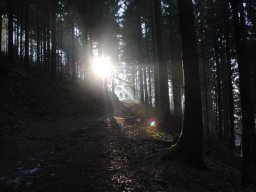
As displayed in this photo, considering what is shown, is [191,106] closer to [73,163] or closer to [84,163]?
[84,163]

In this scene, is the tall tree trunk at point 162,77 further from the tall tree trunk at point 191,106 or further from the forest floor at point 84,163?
the tall tree trunk at point 191,106

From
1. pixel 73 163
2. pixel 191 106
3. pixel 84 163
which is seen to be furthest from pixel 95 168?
pixel 191 106

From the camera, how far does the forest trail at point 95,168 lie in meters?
6.24

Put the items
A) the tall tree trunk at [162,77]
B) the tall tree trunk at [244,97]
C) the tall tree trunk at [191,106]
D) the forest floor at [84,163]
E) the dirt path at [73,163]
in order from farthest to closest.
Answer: the tall tree trunk at [162,77], the tall tree trunk at [191,106], the tall tree trunk at [244,97], the forest floor at [84,163], the dirt path at [73,163]

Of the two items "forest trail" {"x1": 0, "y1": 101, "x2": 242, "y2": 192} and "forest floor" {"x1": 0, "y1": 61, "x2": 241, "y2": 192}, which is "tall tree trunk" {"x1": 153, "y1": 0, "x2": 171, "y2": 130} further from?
"forest trail" {"x1": 0, "y1": 101, "x2": 242, "y2": 192}

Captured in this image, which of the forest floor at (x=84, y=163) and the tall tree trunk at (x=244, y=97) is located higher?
the tall tree trunk at (x=244, y=97)

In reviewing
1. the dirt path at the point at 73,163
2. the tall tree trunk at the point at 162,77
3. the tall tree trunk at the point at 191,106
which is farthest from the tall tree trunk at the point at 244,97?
the tall tree trunk at the point at 162,77

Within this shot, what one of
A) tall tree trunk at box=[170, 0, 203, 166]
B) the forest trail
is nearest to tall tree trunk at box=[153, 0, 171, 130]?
the forest trail

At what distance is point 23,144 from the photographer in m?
9.97

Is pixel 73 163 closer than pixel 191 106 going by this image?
Yes

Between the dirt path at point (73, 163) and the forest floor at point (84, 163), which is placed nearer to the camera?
the dirt path at point (73, 163)

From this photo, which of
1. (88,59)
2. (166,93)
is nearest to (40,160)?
(166,93)

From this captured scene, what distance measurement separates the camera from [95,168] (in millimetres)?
7402

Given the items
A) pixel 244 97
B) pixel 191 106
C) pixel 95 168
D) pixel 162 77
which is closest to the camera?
pixel 95 168
